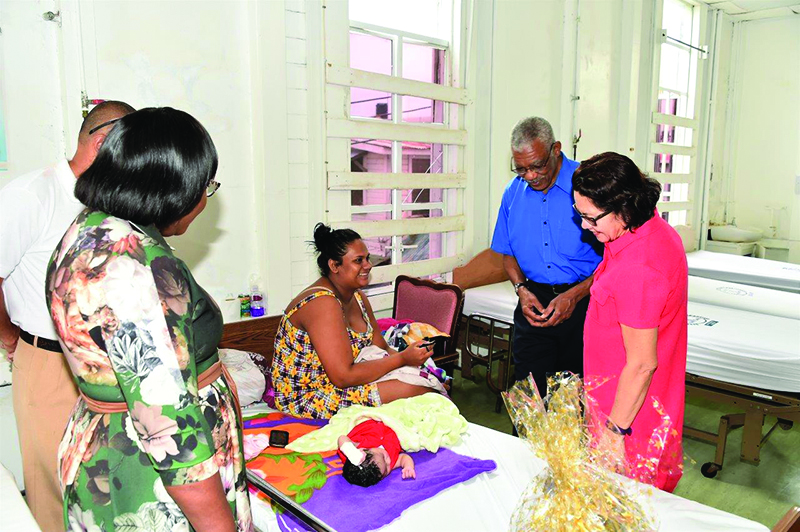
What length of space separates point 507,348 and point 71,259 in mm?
3717

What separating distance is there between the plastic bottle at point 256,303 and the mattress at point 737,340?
185 cm

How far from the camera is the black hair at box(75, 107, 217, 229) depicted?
1.20 meters

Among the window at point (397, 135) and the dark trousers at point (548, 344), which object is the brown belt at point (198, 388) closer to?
the dark trousers at point (548, 344)

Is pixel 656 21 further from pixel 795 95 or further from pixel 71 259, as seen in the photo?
pixel 71 259

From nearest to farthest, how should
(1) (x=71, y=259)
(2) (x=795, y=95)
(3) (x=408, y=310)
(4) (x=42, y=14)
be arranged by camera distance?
1. (1) (x=71, y=259)
2. (4) (x=42, y=14)
3. (3) (x=408, y=310)
4. (2) (x=795, y=95)

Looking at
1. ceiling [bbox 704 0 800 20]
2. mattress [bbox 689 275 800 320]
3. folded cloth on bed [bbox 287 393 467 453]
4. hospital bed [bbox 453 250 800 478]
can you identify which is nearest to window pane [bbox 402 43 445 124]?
hospital bed [bbox 453 250 800 478]

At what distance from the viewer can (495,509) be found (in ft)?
6.89

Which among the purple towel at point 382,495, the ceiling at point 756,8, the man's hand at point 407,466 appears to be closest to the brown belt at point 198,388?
the purple towel at point 382,495

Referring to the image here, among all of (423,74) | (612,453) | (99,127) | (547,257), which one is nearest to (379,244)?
(423,74)

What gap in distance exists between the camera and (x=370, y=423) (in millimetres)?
2455

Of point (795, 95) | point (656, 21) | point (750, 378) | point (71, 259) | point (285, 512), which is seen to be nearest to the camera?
point (71, 259)

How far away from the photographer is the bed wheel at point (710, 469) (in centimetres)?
347

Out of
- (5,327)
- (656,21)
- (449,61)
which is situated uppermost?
(656,21)

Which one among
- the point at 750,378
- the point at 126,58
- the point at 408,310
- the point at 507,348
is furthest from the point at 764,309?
the point at 126,58
